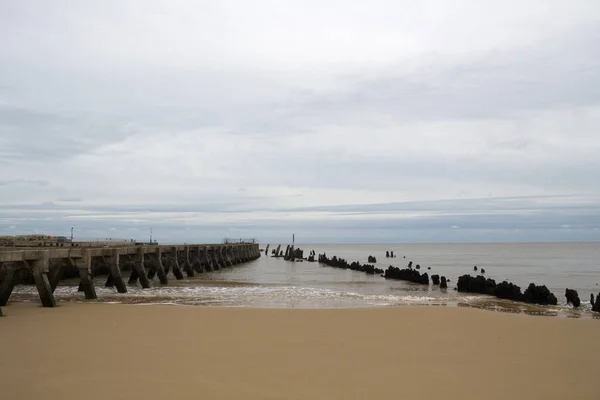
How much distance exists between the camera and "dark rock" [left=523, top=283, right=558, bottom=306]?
821 inches

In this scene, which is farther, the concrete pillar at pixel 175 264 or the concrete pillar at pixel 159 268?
the concrete pillar at pixel 175 264

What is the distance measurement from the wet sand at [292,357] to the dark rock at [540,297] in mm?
8421

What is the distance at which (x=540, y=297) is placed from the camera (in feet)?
69.6

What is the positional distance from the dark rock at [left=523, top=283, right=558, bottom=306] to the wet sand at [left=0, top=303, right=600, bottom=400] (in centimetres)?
842

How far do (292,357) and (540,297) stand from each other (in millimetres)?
16987

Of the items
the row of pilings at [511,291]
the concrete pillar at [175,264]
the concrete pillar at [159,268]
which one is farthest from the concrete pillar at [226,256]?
the concrete pillar at [159,268]

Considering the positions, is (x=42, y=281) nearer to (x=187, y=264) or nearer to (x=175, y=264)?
(x=175, y=264)

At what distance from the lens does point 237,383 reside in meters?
6.88

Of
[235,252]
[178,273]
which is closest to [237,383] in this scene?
[178,273]

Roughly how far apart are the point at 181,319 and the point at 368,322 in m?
5.01

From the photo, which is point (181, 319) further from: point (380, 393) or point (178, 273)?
point (178, 273)

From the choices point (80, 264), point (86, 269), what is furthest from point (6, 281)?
point (86, 269)

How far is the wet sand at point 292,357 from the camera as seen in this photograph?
6641 mm

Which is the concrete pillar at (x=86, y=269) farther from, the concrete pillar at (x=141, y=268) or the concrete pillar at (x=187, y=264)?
the concrete pillar at (x=187, y=264)
